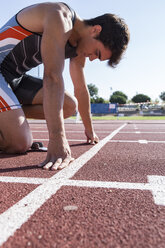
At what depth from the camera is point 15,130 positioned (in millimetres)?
2490

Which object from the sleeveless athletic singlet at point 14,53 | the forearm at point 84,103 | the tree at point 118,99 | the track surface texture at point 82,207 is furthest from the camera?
the tree at point 118,99

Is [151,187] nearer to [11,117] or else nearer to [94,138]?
[11,117]

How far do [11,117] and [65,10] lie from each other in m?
1.26

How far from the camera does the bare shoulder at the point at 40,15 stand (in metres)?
1.94

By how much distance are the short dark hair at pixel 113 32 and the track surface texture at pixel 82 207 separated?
1231mm

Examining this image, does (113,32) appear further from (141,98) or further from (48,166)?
(141,98)

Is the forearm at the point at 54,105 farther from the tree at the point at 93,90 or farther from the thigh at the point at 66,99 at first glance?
the tree at the point at 93,90

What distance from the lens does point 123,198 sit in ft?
3.99

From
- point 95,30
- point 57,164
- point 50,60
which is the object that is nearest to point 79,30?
point 95,30

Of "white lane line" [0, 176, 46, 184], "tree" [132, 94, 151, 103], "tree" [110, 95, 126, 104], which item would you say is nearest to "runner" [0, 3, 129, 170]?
"white lane line" [0, 176, 46, 184]

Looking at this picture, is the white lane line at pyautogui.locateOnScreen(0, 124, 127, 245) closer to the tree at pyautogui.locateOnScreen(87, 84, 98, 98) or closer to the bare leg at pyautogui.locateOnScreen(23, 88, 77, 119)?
the bare leg at pyautogui.locateOnScreen(23, 88, 77, 119)

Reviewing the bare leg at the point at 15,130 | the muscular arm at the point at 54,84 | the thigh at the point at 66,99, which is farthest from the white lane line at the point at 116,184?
the thigh at the point at 66,99

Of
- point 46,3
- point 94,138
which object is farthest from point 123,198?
point 94,138

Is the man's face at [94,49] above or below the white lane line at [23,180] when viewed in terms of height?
above
